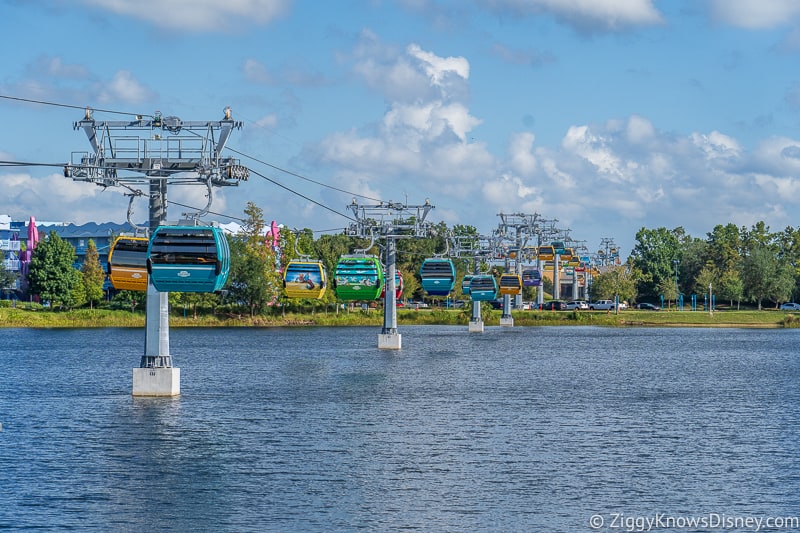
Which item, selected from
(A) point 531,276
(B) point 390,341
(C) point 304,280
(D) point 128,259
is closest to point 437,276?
(B) point 390,341

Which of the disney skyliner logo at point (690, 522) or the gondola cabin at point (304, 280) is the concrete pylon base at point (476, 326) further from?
the disney skyliner logo at point (690, 522)

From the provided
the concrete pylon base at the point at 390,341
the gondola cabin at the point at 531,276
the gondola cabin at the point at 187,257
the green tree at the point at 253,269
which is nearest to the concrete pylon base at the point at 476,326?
the gondola cabin at the point at 531,276

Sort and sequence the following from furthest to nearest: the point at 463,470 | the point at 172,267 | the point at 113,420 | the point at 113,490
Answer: the point at 113,420 → the point at 172,267 → the point at 463,470 → the point at 113,490

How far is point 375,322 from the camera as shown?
578 feet

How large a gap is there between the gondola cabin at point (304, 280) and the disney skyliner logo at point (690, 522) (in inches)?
2060

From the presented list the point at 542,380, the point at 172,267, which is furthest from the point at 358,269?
the point at 172,267

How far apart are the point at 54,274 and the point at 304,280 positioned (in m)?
97.4

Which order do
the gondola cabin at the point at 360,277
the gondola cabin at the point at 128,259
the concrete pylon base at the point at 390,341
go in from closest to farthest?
1. the gondola cabin at the point at 128,259
2. the gondola cabin at the point at 360,277
3. the concrete pylon base at the point at 390,341

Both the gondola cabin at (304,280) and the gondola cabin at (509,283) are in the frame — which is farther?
the gondola cabin at (509,283)

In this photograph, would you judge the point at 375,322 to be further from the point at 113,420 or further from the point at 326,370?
the point at 113,420

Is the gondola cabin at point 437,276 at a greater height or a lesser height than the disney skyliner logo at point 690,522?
greater

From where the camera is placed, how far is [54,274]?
171 meters

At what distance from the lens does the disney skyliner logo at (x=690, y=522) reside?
103 feet

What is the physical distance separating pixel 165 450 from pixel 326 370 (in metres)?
41.5
